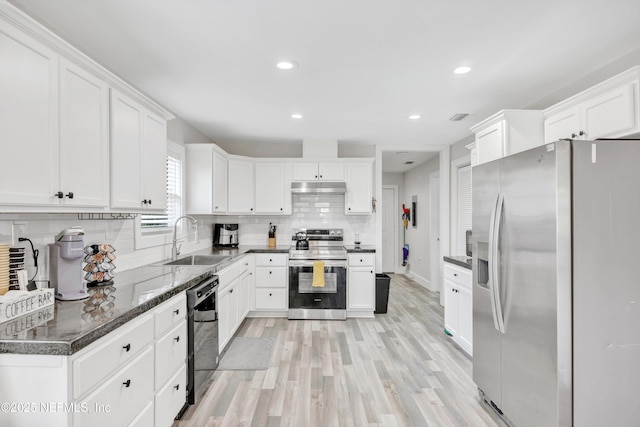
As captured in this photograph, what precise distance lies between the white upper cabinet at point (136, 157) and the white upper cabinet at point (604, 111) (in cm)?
300

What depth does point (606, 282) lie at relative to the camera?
5.62ft

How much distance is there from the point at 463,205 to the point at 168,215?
3957 millimetres

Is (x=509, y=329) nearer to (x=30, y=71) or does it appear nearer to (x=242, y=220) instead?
(x=30, y=71)

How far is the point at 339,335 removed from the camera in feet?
12.5

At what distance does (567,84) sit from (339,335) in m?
3.27

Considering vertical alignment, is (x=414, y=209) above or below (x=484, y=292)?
above

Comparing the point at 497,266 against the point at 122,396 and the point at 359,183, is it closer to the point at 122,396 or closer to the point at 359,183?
the point at 122,396

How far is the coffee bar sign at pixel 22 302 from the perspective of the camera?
1345mm

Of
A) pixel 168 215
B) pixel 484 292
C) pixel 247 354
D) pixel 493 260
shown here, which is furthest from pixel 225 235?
pixel 493 260

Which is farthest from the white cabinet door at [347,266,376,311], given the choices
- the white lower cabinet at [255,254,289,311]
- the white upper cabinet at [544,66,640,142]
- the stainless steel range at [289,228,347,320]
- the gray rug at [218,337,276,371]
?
the white upper cabinet at [544,66,640,142]

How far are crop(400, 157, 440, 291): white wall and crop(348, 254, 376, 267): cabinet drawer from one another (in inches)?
89.9

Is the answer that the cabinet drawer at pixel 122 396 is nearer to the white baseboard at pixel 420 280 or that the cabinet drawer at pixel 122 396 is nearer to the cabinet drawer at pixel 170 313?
the cabinet drawer at pixel 170 313

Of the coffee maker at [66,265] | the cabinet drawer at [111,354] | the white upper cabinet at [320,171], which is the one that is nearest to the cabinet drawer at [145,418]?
the cabinet drawer at [111,354]

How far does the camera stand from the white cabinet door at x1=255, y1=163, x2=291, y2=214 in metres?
4.79
